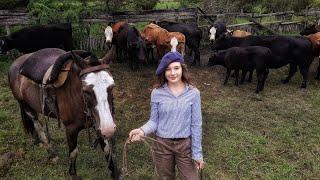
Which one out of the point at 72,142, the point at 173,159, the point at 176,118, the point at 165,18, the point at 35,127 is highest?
the point at 165,18

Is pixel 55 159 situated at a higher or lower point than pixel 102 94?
lower

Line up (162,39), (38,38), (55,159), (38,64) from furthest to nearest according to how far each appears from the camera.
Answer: (162,39), (38,38), (55,159), (38,64)

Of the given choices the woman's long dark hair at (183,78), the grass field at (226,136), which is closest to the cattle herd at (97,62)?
the grass field at (226,136)

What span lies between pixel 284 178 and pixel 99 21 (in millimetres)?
10447

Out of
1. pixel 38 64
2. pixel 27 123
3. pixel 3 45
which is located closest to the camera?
pixel 38 64

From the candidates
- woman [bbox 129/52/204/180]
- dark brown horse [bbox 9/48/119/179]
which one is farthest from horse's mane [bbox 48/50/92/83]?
woman [bbox 129/52/204/180]

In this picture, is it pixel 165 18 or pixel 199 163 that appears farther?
pixel 165 18

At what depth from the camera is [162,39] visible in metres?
12.7

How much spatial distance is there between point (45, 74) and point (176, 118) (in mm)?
2554

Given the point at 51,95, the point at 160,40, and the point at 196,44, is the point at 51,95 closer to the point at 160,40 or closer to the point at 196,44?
the point at 160,40

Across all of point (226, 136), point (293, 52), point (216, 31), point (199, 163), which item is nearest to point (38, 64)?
point (199, 163)

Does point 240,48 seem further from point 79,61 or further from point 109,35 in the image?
point 79,61

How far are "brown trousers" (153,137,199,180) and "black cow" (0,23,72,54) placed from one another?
30.8ft

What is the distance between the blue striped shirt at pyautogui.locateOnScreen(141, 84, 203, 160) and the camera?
3.78 metres
